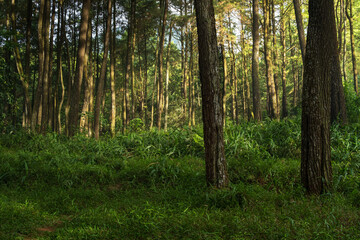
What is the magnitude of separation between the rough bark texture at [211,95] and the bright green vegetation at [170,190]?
0.48m

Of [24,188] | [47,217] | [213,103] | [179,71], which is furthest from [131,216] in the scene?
[179,71]

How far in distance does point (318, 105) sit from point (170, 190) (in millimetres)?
3229

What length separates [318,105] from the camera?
4812mm

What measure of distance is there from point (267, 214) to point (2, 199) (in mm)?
4474

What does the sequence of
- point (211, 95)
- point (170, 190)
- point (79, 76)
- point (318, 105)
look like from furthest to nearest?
point (79, 76), point (170, 190), point (211, 95), point (318, 105)

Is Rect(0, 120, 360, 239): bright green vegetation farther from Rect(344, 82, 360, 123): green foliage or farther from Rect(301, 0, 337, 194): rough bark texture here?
Rect(344, 82, 360, 123): green foliage

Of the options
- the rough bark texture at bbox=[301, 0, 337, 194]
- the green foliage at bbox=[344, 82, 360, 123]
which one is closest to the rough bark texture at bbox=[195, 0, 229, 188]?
the rough bark texture at bbox=[301, 0, 337, 194]

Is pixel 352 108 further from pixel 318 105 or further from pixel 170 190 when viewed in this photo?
pixel 170 190

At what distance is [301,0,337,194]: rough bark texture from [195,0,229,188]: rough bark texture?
5.06 ft

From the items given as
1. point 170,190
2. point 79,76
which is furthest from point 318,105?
point 79,76

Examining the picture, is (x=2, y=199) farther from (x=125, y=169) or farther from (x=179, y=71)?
(x=179, y=71)

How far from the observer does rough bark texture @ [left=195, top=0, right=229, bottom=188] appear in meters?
4.95

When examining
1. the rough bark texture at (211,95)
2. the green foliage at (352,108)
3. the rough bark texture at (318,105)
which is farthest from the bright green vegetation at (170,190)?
the green foliage at (352,108)

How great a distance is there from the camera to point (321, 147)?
4.81 m
